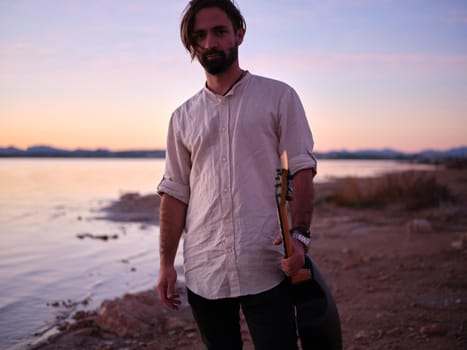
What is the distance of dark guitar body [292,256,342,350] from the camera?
2127mm

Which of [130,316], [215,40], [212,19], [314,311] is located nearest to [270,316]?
[314,311]

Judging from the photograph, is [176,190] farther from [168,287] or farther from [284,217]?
[284,217]

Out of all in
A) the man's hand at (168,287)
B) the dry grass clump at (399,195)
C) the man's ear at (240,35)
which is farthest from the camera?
the dry grass clump at (399,195)

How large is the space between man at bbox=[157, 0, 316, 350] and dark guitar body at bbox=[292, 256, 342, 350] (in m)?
0.06

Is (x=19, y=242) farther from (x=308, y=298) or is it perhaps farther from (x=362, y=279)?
(x=308, y=298)

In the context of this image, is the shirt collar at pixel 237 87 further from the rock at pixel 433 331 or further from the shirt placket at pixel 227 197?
the rock at pixel 433 331

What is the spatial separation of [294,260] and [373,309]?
3.01 metres

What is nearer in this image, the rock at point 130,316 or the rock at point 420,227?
the rock at point 130,316

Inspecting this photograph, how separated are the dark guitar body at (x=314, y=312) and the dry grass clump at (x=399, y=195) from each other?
10474mm

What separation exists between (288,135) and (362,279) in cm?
412

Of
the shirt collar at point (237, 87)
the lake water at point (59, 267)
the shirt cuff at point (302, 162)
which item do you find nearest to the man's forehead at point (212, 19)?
the shirt collar at point (237, 87)

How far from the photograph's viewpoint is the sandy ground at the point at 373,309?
3.94 meters

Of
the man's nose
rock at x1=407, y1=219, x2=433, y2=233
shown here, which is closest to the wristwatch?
the man's nose

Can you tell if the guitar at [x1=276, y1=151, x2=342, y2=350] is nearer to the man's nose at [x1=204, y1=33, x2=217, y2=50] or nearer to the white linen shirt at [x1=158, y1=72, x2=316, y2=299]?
the white linen shirt at [x1=158, y1=72, x2=316, y2=299]
